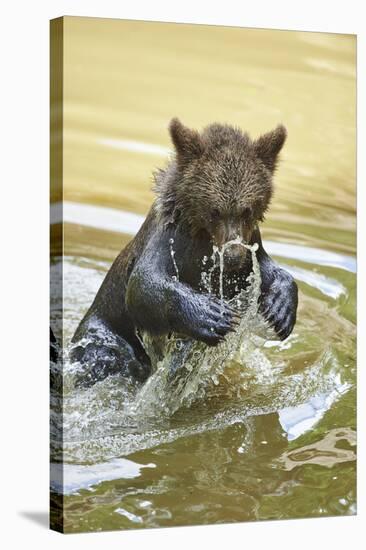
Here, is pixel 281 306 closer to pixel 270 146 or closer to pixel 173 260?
pixel 173 260

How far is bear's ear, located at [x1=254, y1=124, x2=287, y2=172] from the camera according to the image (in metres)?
7.63

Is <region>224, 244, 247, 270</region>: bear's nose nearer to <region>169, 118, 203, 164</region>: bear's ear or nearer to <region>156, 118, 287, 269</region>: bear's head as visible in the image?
<region>156, 118, 287, 269</region>: bear's head

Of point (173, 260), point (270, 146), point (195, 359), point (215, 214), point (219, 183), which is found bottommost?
point (195, 359)

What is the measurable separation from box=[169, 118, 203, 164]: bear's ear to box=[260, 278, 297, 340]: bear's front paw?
964 millimetres

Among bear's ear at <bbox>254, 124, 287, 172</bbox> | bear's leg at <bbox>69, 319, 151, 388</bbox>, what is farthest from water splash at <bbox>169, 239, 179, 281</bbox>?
bear's ear at <bbox>254, 124, 287, 172</bbox>

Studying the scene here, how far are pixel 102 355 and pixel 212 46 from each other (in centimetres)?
192

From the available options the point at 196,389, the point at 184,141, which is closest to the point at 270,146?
the point at 184,141

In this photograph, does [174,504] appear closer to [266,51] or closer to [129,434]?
[129,434]

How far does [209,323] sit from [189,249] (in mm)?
469

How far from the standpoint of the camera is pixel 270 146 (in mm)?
7652

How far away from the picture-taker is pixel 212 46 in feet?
24.9

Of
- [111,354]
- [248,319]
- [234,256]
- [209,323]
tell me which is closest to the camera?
[209,323]

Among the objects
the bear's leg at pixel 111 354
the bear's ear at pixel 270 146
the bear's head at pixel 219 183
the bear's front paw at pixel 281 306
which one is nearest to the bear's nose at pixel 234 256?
the bear's head at pixel 219 183

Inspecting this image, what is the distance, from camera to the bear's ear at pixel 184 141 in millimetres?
7434
